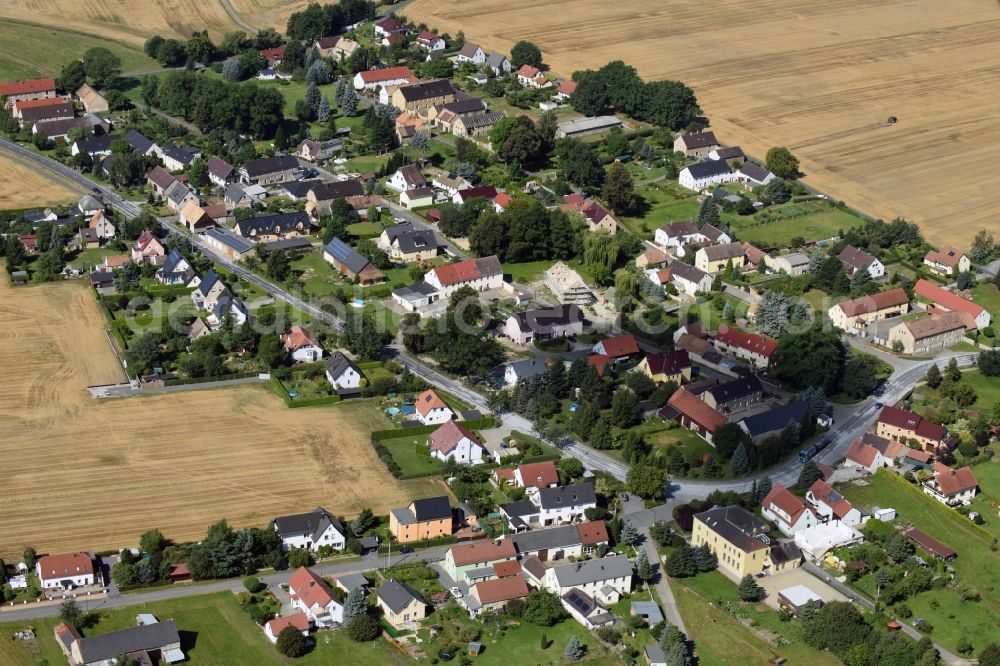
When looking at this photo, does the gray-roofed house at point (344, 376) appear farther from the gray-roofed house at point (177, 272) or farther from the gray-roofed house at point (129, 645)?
the gray-roofed house at point (129, 645)

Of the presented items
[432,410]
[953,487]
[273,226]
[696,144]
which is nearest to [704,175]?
[696,144]

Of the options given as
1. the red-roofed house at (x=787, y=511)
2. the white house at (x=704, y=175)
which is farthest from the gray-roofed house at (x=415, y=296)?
the red-roofed house at (x=787, y=511)

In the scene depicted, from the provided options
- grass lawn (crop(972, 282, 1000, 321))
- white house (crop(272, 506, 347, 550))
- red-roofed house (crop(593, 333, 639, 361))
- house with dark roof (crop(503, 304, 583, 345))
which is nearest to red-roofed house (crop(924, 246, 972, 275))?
grass lawn (crop(972, 282, 1000, 321))

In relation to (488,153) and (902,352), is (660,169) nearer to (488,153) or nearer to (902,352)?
(488,153)

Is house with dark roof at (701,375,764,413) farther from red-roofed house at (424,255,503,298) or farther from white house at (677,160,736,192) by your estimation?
A: white house at (677,160,736,192)

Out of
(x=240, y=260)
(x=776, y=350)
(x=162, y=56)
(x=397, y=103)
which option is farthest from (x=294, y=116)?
(x=776, y=350)

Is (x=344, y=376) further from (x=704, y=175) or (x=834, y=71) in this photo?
(x=834, y=71)
